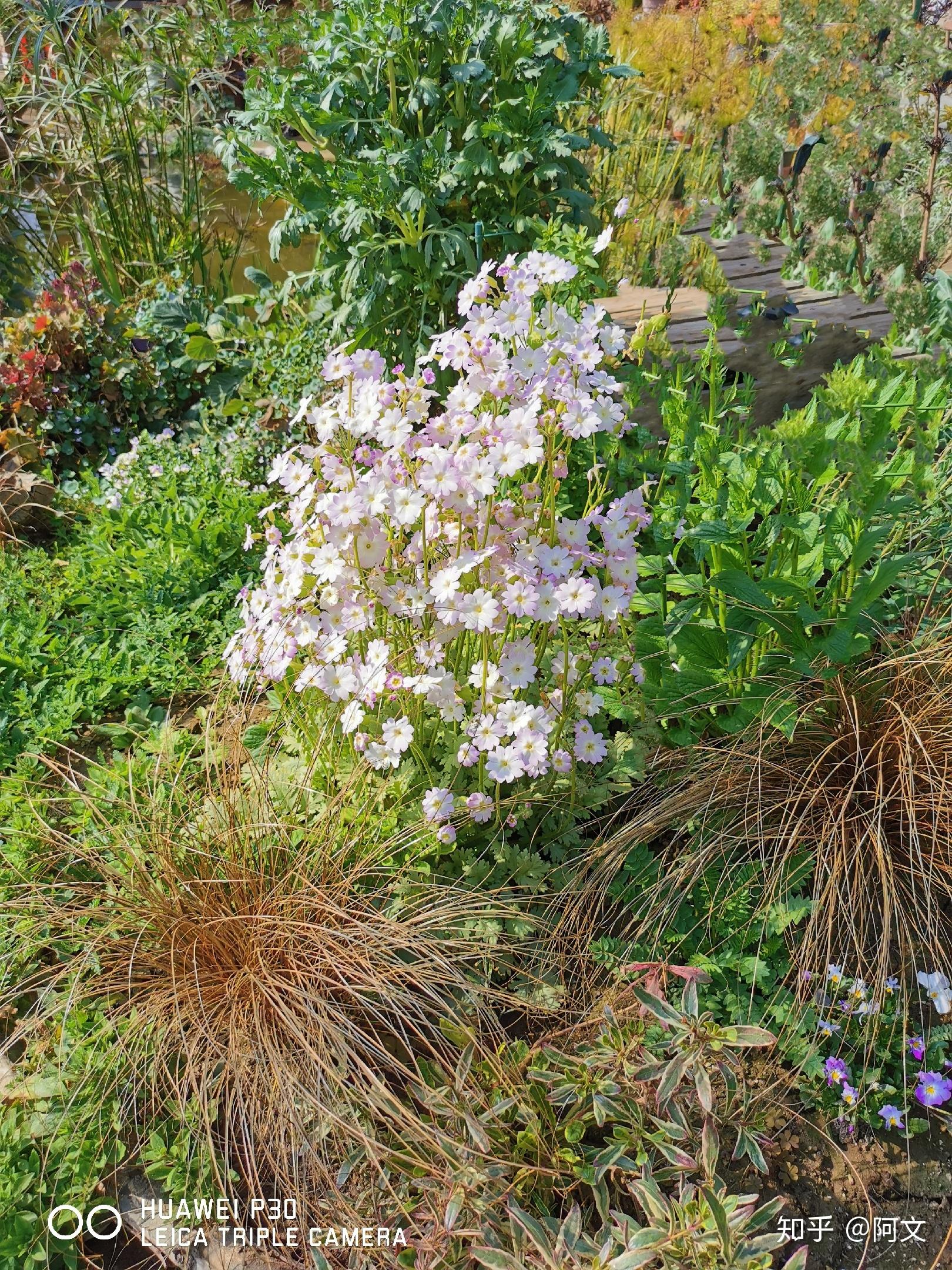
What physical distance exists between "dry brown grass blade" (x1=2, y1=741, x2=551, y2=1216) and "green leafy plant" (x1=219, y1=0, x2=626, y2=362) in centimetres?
210

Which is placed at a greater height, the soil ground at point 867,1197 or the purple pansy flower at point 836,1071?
the purple pansy flower at point 836,1071

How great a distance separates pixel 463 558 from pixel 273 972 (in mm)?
890

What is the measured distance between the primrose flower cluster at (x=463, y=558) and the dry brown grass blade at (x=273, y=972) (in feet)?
0.77

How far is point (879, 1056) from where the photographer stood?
2.01 metres

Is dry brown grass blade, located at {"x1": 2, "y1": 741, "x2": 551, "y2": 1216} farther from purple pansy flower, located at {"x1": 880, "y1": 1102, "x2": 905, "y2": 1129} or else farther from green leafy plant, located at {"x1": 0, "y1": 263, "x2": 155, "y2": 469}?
green leafy plant, located at {"x1": 0, "y1": 263, "x2": 155, "y2": 469}

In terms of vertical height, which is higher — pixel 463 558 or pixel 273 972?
pixel 463 558

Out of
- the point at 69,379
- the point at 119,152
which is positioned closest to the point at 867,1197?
the point at 69,379

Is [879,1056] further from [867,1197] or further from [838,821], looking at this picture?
[838,821]

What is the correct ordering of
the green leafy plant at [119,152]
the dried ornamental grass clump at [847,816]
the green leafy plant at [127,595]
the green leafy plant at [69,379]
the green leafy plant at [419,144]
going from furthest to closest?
the green leafy plant at [119,152] → the green leafy plant at [69,379] → the green leafy plant at [419,144] → the green leafy plant at [127,595] → the dried ornamental grass clump at [847,816]

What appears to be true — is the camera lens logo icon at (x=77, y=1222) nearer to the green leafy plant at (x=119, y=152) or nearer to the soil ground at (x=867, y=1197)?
the soil ground at (x=867, y=1197)

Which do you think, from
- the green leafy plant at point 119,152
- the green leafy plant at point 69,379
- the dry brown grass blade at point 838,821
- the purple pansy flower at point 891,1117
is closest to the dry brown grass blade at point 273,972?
the dry brown grass blade at point 838,821

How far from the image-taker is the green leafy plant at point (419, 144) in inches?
132

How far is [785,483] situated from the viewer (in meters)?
2.31

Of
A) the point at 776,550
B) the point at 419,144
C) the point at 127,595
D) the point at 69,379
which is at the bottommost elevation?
the point at 127,595
